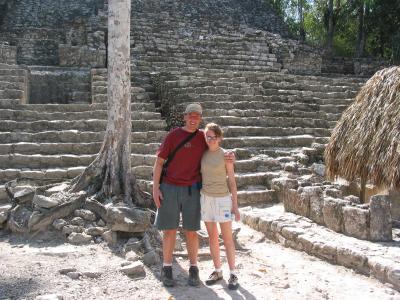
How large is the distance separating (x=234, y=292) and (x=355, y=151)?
3122 millimetres

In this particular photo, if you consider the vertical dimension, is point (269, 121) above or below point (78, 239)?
above

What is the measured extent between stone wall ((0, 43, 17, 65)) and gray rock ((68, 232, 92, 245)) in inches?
331

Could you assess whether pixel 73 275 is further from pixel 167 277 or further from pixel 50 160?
pixel 50 160

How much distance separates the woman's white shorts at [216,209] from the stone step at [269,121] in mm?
5092

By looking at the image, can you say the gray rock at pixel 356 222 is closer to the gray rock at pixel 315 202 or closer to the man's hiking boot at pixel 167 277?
the gray rock at pixel 315 202

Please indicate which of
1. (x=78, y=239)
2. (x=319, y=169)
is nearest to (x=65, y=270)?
(x=78, y=239)

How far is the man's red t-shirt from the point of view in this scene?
12.8 feet

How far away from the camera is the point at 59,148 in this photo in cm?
753

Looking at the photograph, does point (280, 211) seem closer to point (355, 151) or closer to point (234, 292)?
point (355, 151)

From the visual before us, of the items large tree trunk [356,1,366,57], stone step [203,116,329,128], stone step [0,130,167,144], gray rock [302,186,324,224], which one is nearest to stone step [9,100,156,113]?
stone step [0,130,167,144]

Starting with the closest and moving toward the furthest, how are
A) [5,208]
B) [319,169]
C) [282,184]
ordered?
1. [5,208]
2. [282,184]
3. [319,169]

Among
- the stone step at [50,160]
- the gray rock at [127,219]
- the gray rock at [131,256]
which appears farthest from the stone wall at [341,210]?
the stone step at [50,160]

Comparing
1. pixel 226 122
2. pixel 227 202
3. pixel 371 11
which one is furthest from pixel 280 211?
pixel 371 11

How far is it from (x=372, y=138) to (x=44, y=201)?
4132 millimetres
